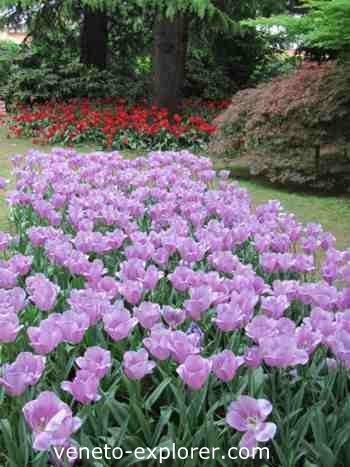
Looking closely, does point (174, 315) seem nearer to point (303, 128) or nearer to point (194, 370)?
point (194, 370)

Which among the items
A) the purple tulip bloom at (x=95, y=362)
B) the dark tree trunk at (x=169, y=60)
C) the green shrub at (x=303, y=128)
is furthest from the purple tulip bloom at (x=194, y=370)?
the dark tree trunk at (x=169, y=60)

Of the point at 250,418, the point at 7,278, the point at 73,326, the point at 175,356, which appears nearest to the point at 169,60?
the point at 7,278

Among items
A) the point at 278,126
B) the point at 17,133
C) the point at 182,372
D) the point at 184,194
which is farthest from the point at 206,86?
the point at 182,372

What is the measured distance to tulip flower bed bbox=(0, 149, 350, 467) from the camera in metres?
1.62

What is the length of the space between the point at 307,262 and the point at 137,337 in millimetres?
911

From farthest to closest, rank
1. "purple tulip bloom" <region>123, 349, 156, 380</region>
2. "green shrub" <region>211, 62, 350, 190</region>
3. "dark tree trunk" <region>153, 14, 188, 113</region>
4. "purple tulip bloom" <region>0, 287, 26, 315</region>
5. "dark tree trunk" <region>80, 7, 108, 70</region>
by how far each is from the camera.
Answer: "dark tree trunk" <region>80, 7, 108, 70</region> → "dark tree trunk" <region>153, 14, 188, 113</region> → "green shrub" <region>211, 62, 350, 190</region> → "purple tulip bloom" <region>0, 287, 26, 315</region> → "purple tulip bloom" <region>123, 349, 156, 380</region>

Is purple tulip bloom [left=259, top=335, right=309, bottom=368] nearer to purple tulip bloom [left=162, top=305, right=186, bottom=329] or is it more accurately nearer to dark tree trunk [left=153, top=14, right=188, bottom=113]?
purple tulip bloom [left=162, top=305, right=186, bottom=329]

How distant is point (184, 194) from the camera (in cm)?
413

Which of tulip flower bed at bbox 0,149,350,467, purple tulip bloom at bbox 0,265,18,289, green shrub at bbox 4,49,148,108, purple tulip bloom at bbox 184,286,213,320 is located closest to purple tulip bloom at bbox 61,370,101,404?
tulip flower bed at bbox 0,149,350,467

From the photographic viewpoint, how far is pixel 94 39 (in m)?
15.5

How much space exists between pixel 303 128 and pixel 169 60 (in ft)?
14.6

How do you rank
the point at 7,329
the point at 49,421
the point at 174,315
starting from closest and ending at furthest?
the point at 49,421
the point at 7,329
the point at 174,315

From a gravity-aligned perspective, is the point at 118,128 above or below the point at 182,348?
above

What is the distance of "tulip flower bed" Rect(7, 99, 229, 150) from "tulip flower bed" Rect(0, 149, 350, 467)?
7686mm
